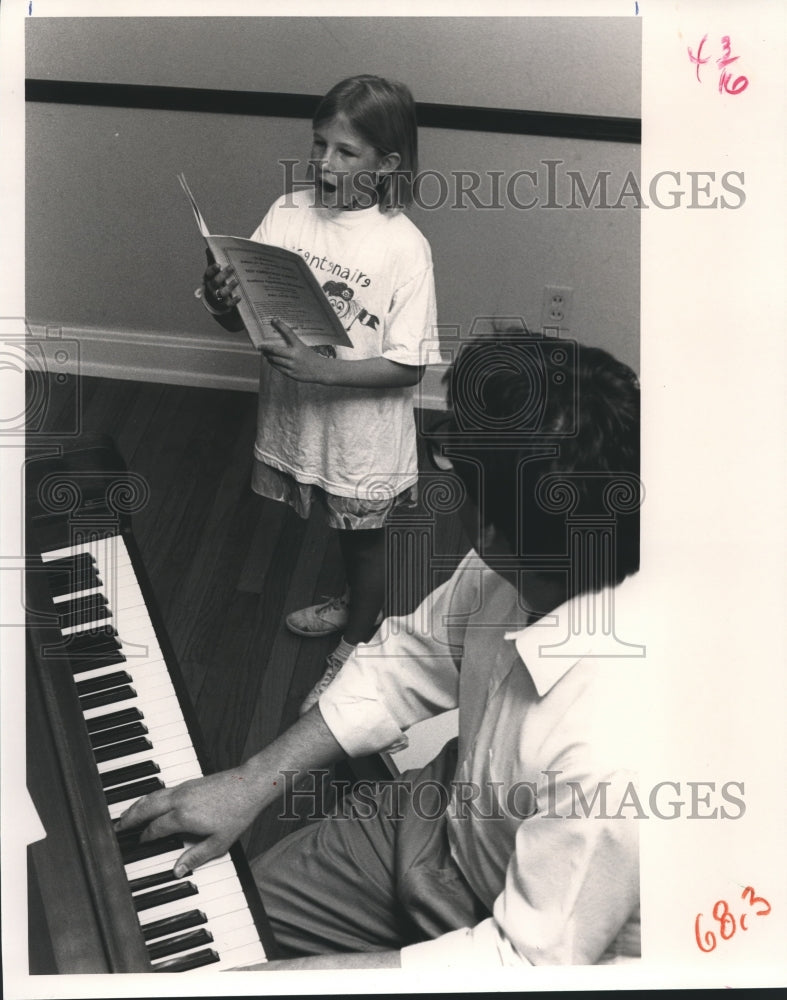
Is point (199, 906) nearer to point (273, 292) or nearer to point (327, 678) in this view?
point (327, 678)

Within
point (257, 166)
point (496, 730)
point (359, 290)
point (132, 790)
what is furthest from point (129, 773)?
point (257, 166)

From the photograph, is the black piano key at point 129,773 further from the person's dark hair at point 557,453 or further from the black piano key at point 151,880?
the person's dark hair at point 557,453

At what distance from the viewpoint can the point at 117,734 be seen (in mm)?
1223

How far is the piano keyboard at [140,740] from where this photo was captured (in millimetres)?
1140

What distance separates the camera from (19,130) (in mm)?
1321

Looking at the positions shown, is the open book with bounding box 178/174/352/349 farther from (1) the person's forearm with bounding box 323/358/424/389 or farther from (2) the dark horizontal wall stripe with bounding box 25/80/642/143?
(2) the dark horizontal wall stripe with bounding box 25/80/642/143

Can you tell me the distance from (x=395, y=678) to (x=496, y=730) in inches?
5.6

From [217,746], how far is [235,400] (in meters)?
0.54

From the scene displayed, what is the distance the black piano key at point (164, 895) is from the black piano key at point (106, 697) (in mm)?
206

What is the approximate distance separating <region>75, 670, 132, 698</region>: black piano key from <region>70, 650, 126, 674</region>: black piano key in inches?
0.5

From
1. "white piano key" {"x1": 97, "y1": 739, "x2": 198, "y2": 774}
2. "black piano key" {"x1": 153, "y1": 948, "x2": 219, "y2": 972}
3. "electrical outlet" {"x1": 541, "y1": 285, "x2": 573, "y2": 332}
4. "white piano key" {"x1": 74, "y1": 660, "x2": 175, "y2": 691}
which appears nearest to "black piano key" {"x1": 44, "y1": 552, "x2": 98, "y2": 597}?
"white piano key" {"x1": 74, "y1": 660, "x2": 175, "y2": 691}

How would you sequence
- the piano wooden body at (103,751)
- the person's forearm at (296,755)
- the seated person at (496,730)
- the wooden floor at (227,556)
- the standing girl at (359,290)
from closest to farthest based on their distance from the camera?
1. the piano wooden body at (103,751)
2. the seated person at (496,730)
3. the person's forearm at (296,755)
4. the standing girl at (359,290)
5. the wooden floor at (227,556)

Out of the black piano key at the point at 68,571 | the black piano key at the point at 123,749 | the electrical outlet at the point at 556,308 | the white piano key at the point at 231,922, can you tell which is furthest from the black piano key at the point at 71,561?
the electrical outlet at the point at 556,308

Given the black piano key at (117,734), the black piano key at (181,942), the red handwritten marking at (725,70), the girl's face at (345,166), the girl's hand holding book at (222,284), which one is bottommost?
the black piano key at (181,942)
